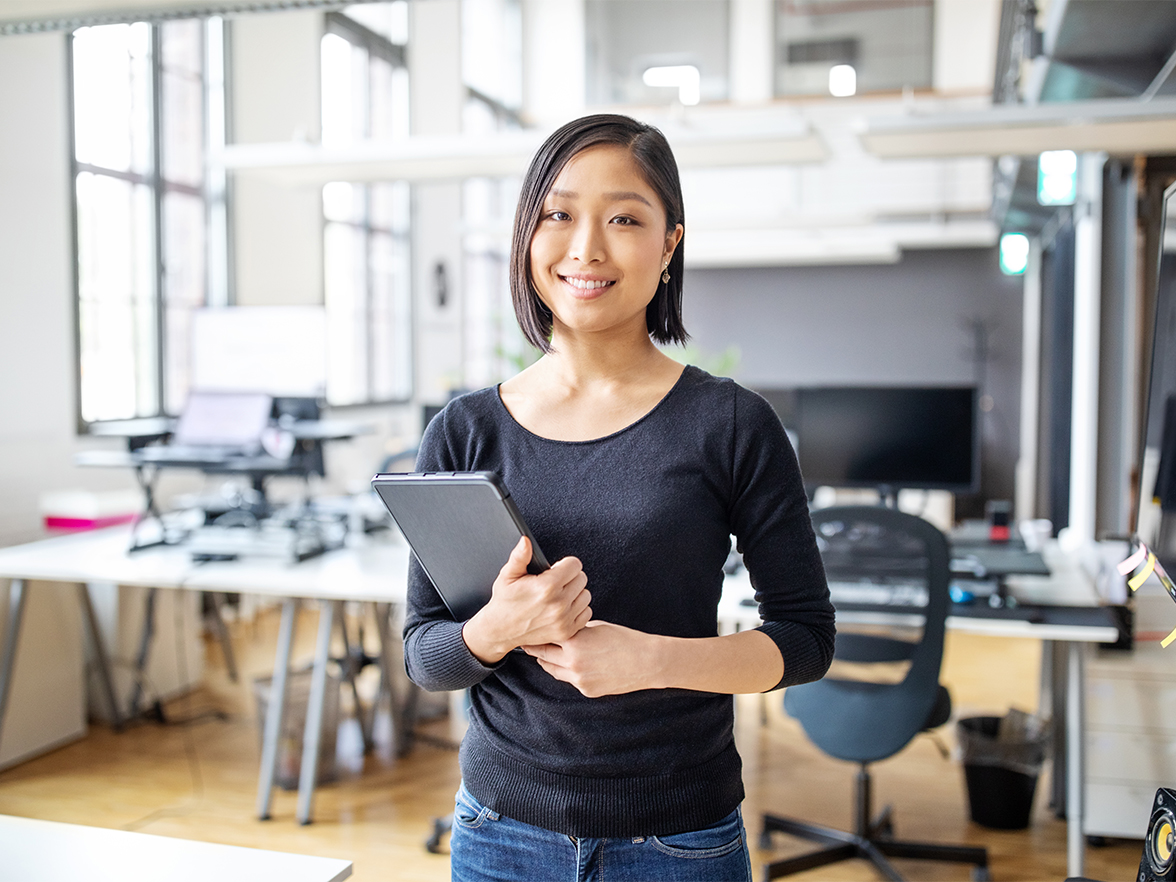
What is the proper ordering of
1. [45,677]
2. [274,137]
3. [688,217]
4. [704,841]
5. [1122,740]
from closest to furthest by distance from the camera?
[704,841], [1122,740], [45,677], [274,137], [688,217]

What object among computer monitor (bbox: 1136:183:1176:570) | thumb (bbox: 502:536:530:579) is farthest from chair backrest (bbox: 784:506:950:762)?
thumb (bbox: 502:536:530:579)

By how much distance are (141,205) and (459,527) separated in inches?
202

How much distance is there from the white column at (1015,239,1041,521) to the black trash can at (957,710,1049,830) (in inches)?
212

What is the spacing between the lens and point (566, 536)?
1.05 metres

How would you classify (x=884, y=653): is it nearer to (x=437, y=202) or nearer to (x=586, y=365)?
(x=586, y=365)

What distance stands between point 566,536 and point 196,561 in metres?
2.73

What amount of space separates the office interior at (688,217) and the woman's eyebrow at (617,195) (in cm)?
84

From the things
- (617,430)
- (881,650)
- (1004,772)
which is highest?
(617,430)

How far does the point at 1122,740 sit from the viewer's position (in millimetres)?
2957

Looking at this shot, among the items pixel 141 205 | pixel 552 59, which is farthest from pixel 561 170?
pixel 552 59

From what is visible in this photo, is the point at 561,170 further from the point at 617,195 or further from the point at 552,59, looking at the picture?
the point at 552,59

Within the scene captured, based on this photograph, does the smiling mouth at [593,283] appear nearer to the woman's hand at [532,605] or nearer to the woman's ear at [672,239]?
the woman's ear at [672,239]

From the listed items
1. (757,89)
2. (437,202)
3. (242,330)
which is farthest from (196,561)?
(757,89)

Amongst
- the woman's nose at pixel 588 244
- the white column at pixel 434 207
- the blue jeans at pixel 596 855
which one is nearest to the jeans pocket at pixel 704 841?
the blue jeans at pixel 596 855
